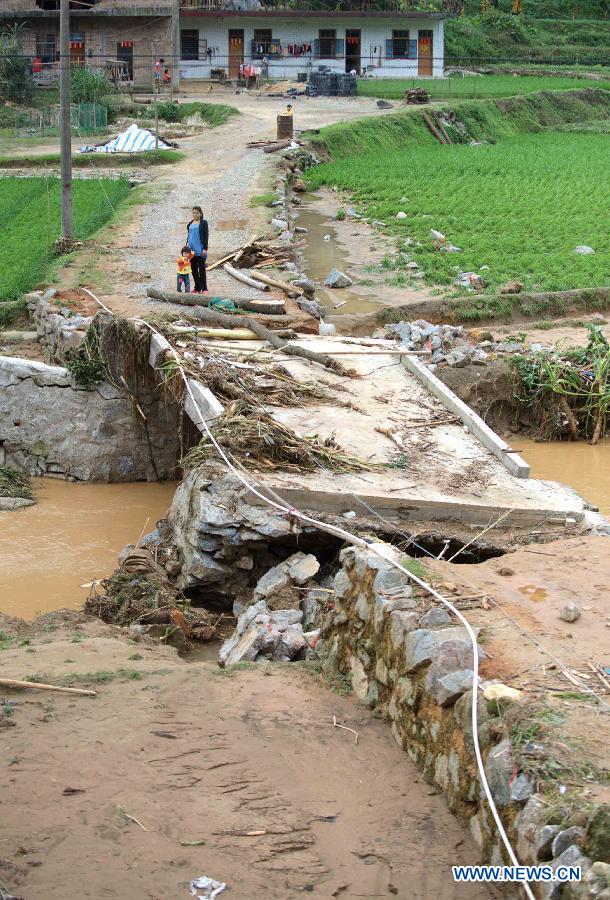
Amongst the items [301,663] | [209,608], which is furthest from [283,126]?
[301,663]

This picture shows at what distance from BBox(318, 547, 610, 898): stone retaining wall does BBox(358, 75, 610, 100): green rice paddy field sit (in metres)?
36.3

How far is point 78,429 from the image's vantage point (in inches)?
538

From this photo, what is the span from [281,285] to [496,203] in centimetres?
955

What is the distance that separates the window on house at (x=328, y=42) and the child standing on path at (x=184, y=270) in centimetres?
3392

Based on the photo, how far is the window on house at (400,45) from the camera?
47.1m

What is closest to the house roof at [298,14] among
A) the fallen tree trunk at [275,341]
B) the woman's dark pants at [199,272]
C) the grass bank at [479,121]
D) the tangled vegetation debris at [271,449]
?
the grass bank at [479,121]

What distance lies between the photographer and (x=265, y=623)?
838cm

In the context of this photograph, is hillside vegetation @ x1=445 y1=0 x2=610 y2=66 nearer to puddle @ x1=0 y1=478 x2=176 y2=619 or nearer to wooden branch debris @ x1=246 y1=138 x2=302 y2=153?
wooden branch debris @ x1=246 y1=138 x2=302 y2=153

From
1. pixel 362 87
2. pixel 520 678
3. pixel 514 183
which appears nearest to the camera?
pixel 520 678

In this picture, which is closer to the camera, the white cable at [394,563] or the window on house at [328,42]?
the white cable at [394,563]

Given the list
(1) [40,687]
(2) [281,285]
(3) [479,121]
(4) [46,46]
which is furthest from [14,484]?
(4) [46,46]

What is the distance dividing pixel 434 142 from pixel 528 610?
31.2 m

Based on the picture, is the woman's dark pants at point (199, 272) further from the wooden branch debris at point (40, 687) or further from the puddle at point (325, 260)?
the wooden branch debris at point (40, 687)

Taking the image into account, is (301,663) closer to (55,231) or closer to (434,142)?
(55,231)
